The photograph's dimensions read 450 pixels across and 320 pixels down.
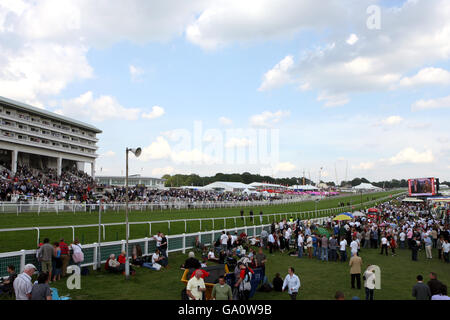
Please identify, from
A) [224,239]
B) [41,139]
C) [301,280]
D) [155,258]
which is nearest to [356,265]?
[301,280]

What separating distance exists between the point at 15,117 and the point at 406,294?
5464 centimetres

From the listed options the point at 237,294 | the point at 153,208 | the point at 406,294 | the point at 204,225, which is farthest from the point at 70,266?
the point at 153,208

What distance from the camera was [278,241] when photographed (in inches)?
766

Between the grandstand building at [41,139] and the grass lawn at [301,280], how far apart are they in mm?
42462

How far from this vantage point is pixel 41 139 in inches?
2197

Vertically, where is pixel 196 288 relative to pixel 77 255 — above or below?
above

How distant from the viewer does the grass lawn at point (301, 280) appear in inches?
394

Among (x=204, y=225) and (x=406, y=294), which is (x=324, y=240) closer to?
(x=406, y=294)

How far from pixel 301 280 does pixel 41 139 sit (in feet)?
178

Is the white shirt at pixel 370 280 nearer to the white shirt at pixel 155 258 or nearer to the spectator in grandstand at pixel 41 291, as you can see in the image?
the spectator in grandstand at pixel 41 291

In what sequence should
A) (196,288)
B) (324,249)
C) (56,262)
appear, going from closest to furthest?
(196,288)
(56,262)
(324,249)

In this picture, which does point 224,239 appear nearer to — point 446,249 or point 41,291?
point 446,249

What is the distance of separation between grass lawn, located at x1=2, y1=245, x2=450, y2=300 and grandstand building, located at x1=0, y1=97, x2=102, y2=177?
42462 mm

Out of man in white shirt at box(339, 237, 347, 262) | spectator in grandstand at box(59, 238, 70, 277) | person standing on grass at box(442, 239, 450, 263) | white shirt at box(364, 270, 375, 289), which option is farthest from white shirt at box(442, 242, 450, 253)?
spectator in grandstand at box(59, 238, 70, 277)
